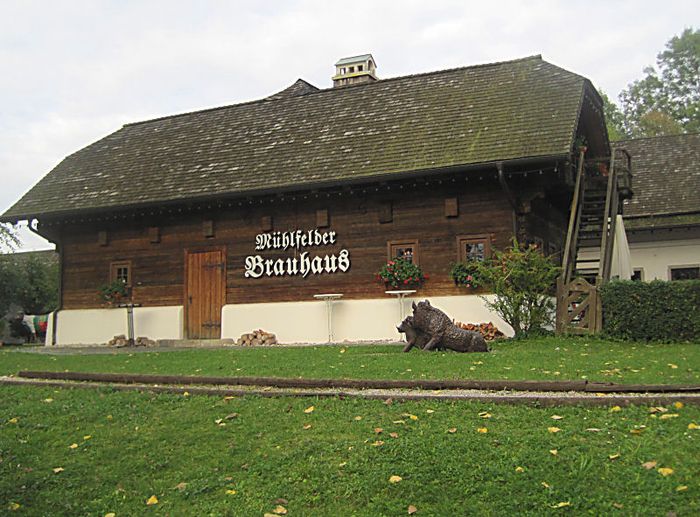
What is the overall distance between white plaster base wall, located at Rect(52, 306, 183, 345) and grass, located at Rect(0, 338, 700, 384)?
Answer: 429 centimetres

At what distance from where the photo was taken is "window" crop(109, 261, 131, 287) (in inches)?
819

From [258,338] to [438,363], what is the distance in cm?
817

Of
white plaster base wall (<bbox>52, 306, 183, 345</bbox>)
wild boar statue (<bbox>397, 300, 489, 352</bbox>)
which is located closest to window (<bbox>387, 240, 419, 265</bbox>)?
wild boar statue (<bbox>397, 300, 489, 352</bbox>)

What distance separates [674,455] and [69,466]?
5.20 meters

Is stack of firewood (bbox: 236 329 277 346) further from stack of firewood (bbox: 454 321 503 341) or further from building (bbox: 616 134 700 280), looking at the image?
building (bbox: 616 134 700 280)

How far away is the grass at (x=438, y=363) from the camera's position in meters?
9.44

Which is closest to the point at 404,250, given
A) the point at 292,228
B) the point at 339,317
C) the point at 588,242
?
the point at 339,317

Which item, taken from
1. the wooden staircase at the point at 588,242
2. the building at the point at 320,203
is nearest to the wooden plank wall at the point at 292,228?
the building at the point at 320,203

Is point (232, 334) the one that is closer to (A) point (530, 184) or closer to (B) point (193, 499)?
(A) point (530, 184)

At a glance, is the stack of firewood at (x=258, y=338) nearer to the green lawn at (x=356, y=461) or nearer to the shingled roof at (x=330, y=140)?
the shingled roof at (x=330, y=140)

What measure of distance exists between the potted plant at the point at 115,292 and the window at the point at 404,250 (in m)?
7.74

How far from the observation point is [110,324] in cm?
2067

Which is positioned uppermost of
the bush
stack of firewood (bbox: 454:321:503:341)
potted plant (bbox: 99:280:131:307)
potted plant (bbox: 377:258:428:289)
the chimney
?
the chimney

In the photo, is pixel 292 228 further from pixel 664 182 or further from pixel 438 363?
pixel 664 182
